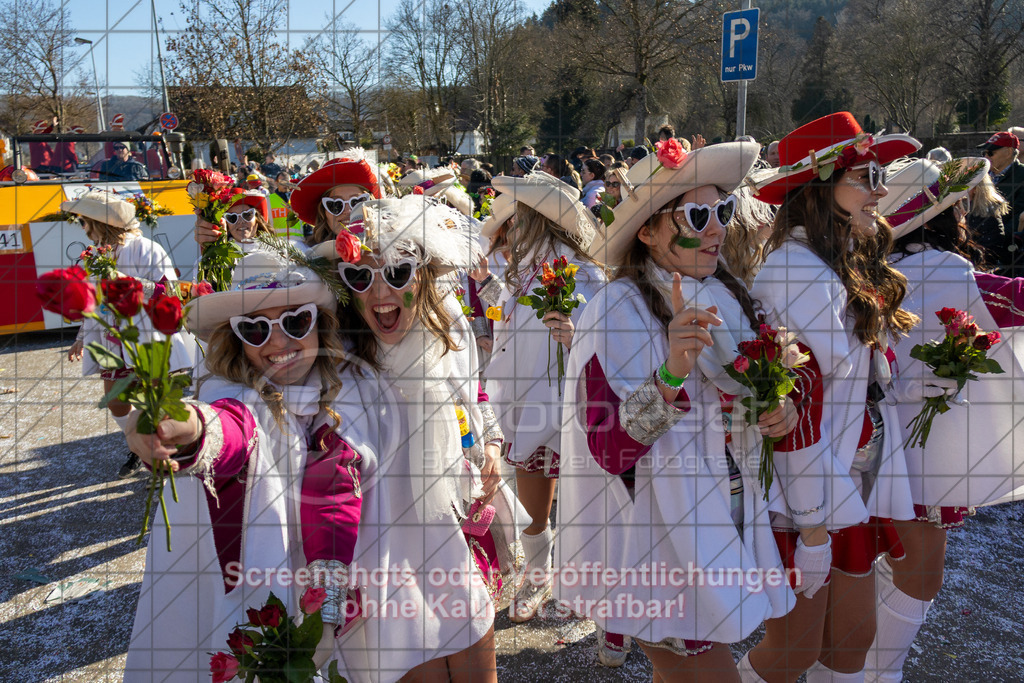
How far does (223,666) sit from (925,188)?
100 inches

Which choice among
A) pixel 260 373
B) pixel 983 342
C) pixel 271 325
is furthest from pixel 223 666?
pixel 983 342

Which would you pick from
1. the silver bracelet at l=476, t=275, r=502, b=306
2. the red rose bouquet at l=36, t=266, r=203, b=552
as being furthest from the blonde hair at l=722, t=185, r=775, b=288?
the red rose bouquet at l=36, t=266, r=203, b=552

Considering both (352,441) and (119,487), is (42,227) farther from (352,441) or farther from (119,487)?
(352,441)

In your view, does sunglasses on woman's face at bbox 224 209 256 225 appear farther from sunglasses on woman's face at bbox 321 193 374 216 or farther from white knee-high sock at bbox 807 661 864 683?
→ white knee-high sock at bbox 807 661 864 683

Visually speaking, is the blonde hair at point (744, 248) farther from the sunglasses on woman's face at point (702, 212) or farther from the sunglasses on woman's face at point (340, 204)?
the sunglasses on woman's face at point (340, 204)

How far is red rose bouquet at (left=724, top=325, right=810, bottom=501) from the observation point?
1.74 m

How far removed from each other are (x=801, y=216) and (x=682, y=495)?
96cm

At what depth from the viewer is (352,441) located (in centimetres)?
195

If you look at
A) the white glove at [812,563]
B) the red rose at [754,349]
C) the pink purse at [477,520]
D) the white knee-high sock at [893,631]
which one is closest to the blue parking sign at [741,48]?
the red rose at [754,349]

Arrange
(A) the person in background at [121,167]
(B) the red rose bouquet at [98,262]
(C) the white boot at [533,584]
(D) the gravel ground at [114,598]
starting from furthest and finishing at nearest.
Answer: (A) the person in background at [121,167] < (B) the red rose bouquet at [98,262] < (C) the white boot at [533,584] < (D) the gravel ground at [114,598]

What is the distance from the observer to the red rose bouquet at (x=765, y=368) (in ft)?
5.72

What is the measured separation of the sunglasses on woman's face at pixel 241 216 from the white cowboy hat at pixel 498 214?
1462mm

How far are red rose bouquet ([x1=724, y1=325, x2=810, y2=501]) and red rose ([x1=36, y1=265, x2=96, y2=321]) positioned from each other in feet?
4.37

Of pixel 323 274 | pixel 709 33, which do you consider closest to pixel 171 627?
pixel 323 274
